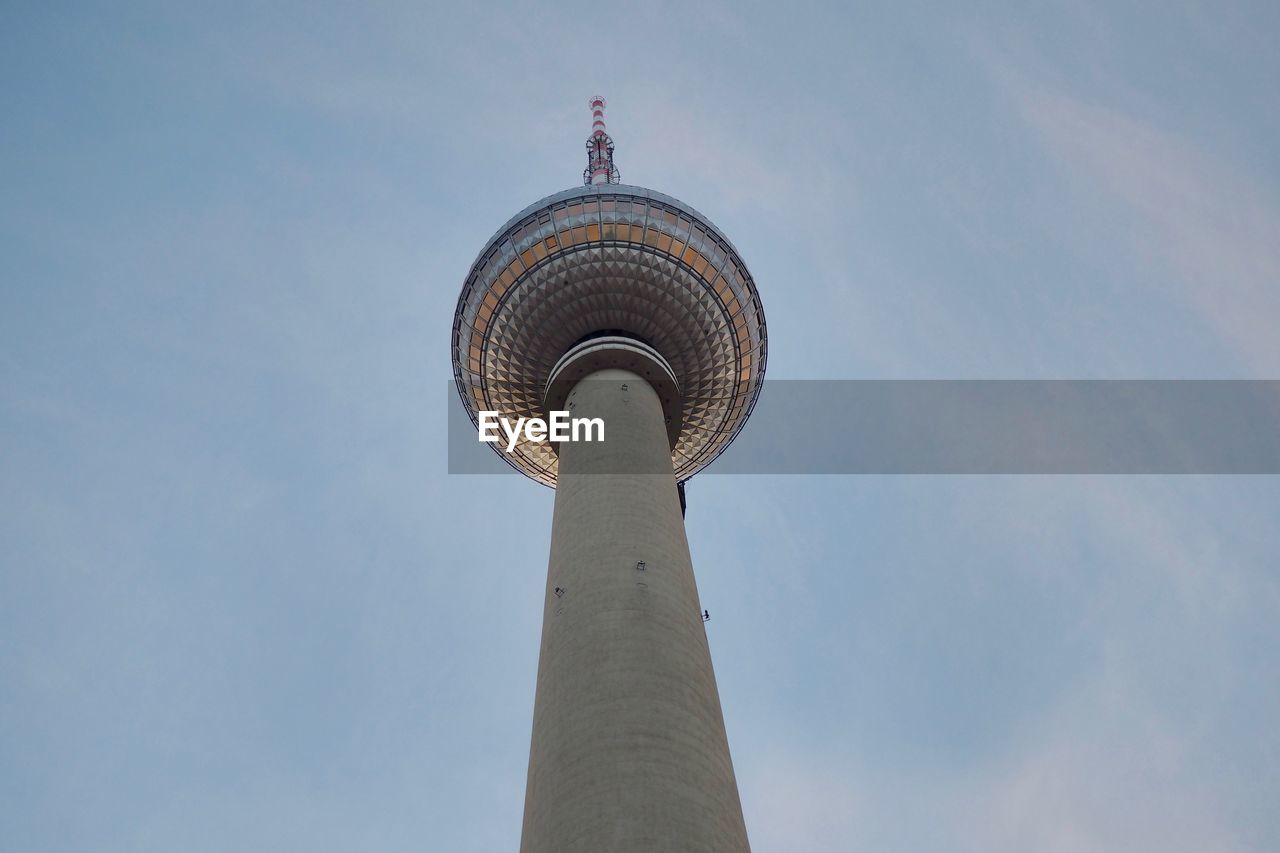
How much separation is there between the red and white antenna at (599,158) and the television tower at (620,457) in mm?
106

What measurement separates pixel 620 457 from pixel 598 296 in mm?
8230

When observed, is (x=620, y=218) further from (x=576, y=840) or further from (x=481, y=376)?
(x=576, y=840)

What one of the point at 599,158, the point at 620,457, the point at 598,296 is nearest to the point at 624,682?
the point at 620,457

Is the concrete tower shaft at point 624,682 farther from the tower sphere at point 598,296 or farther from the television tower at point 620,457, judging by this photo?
the tower sphere at point 598,296

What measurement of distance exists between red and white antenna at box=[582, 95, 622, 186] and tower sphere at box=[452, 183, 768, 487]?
32.8 ft

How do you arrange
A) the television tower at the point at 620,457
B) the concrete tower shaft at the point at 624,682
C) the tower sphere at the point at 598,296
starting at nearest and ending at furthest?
the concrete tower shaft at the point at 624,682
the television tower at the point at 620,457
the tower sphere at the point at 598,296

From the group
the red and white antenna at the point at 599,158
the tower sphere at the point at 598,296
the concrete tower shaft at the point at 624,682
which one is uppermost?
the red and white antenna at the point at 599,158

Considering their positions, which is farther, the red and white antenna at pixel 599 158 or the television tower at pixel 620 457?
the red and white antenna at pixel 599 158

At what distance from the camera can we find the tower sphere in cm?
3781

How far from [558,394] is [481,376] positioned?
15.6 feet

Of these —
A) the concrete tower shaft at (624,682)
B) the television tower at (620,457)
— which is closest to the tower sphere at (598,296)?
the television tower at (620,457)

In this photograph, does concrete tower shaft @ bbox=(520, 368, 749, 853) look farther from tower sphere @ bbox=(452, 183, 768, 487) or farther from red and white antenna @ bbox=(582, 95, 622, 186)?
red and white antenna @ bbox=(582, 95, 622, 186)

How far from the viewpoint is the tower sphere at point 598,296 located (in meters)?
37.8

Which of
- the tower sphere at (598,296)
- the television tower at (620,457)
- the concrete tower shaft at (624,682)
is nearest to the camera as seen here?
the concrete tower shaft at (624,682)
